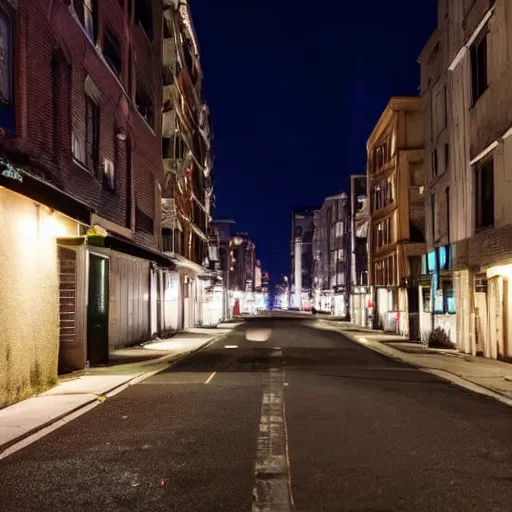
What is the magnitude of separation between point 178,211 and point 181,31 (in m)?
12.4

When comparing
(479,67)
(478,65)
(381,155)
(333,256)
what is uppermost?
(381,155)

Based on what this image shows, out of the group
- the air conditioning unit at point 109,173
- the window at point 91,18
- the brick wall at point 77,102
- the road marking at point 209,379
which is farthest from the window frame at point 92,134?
the road marking at point 209,379

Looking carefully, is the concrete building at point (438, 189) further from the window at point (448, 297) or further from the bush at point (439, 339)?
the bush at point (439, 339)

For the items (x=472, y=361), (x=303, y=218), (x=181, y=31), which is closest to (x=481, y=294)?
(x=472, y=361)

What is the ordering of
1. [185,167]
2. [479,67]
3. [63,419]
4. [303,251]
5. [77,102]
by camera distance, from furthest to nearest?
1. [303,251]
2. [185,167]
3. [479,67]
4. [77,102]
5. [63,419]

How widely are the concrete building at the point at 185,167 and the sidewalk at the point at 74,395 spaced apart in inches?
590

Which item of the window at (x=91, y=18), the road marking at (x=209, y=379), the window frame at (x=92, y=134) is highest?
the window at (x=91, y=18)

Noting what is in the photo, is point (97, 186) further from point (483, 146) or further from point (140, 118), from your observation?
point (483, 146)

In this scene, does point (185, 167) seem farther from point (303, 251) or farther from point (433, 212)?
point (303, 251)

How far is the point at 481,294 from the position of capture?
80.1 ft

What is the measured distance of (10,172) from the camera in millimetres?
10281

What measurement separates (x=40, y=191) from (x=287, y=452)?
6971 mm

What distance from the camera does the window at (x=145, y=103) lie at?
104 ft

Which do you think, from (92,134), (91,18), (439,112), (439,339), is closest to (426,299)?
(439,339)
